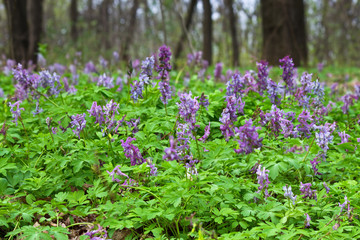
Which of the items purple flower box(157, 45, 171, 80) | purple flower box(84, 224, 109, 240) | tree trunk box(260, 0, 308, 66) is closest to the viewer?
purple flower box(84, 224, 109, 240)

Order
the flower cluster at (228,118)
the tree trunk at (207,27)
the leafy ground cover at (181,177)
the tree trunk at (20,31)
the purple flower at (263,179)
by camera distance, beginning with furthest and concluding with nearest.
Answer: the tree trunk at (207,27) → the tree trunk at (20,31) → the flower cluster at (228,118) → the purple flower at (263,179) → the leafy ground cover at (181,177)

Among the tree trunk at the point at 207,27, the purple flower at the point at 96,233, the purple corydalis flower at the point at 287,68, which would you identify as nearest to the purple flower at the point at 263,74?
the purple corydalis flower at the point at 287,68

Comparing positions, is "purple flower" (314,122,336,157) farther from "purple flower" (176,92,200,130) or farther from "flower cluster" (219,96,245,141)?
"purple flower" (176,92,200,130)

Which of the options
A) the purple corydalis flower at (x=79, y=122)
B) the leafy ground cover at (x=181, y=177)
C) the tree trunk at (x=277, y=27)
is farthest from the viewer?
the tree trunk at (x=277, y=27)

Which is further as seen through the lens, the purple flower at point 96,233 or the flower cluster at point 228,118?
the flower cluster at point 228,118

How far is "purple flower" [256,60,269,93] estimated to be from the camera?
12.9 ft

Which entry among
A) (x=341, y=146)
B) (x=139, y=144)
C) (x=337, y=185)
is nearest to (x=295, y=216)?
(x=337, y=185)

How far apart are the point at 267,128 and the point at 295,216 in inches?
46.5

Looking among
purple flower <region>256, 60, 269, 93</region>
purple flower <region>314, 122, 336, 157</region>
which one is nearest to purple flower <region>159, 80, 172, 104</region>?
purple flower <region>256, 60, 269, 93</region>

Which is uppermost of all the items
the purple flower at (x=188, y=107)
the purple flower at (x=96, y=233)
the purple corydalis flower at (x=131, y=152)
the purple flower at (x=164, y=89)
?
the purple flower at (x=164, y=89)

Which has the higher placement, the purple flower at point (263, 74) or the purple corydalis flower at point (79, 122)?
the purple flower at point (263, 74)

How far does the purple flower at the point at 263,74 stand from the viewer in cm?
392

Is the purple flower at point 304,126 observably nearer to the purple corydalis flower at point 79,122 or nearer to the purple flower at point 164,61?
the purple flower at point 164,61

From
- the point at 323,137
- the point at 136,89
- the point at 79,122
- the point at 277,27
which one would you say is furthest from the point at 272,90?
the point at 277,27
